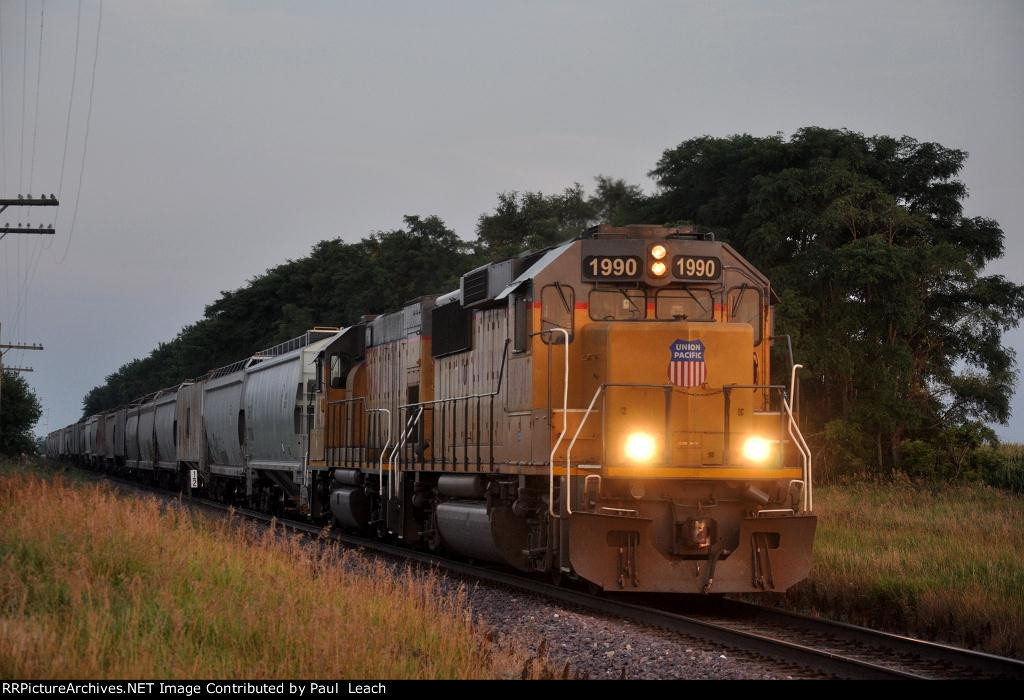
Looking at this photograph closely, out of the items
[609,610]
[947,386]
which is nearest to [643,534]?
[609,610]

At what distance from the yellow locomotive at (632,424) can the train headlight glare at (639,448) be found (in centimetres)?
1

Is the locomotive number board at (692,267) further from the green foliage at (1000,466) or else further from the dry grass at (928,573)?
the green foliage at (1000,466)

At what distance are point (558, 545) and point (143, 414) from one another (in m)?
39.9

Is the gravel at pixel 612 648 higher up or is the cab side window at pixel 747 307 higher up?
the cab side window at pixel 747 307

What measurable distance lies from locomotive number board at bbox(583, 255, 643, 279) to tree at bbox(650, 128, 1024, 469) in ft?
56.2

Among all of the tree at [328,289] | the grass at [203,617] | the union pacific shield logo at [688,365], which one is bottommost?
the grass at [203,617]

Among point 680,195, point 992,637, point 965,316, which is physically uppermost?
point 680,195

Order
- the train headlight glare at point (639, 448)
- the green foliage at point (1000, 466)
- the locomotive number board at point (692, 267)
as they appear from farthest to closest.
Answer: the green foliage at point (1000, 466), the locomotive number board at point (692, 267), the train headlight glare at point (639, 448)

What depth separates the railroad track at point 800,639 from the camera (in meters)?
8.47

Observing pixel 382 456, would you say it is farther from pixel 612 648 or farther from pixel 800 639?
pixel 612 648

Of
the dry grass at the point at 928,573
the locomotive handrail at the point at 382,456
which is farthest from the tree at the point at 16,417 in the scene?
the dry grass at the point at 928,573

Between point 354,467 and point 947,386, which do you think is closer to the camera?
point 354,467

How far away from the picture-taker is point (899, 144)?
112ft
